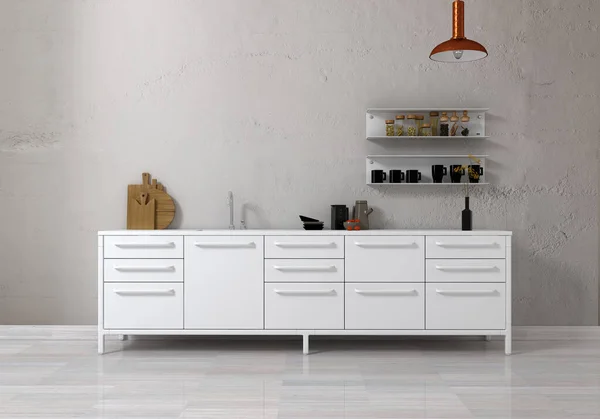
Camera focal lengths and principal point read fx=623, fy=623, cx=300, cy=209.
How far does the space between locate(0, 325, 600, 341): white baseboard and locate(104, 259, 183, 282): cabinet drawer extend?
72 centimetres

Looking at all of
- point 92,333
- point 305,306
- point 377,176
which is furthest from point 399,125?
point 92,333

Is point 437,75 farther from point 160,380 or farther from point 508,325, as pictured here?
point 160,380

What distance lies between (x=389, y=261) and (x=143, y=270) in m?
1.57

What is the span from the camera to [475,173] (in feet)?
14.3

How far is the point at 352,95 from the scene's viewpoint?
4496 mm

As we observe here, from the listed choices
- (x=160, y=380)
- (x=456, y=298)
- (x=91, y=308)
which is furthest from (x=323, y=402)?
(x=91, y=308)

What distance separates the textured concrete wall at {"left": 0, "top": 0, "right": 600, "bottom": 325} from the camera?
4.48m

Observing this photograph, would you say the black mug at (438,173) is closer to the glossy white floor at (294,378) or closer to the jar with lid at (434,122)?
the jar with lid at (434,122)

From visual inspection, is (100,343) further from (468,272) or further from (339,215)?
(468,272)

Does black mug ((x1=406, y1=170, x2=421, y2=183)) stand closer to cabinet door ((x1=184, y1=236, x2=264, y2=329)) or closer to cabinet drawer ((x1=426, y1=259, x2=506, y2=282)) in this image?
cabinet drawer ((x1=426, y1=259, x2=506, y2=282))

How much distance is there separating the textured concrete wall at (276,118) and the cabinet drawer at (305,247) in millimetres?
533

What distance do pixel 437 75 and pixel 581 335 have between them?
6.97 feet

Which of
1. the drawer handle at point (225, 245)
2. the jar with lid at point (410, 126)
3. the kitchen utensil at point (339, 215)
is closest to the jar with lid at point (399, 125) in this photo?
the jar with lid at point (410, 126)

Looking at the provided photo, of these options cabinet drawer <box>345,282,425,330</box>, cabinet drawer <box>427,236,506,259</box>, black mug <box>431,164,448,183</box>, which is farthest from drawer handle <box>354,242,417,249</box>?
black mug <box>431,164,448,183</box>
